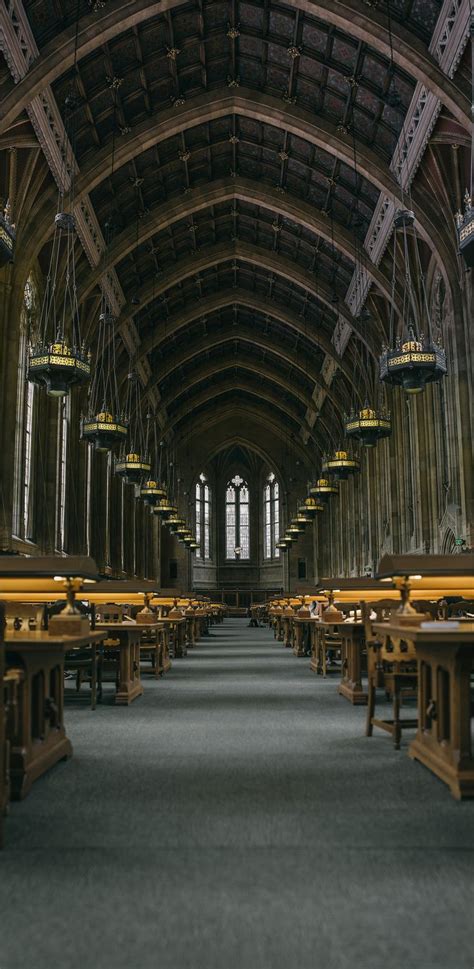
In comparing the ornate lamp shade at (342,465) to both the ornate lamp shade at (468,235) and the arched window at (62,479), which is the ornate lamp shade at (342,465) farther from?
the ornate lamp shade at (468,235)

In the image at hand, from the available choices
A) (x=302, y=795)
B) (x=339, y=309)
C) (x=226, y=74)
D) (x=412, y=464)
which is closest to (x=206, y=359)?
(x=339, y=309)

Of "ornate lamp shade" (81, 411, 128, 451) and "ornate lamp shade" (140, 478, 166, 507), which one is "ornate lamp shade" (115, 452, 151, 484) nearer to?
"ornate lamp shade" (81, 411, 128, 451)

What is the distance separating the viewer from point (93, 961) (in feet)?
8.44

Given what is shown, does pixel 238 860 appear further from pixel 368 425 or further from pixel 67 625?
pixel 368 425

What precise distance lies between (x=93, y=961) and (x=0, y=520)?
528 inches

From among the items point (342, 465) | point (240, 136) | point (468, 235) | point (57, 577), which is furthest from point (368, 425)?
point (57, 577)

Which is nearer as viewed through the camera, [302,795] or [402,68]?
[302,795]

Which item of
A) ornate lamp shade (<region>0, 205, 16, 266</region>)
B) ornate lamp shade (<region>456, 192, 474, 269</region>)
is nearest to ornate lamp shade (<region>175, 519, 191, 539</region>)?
ornate lamp shade (<region>456, 192, 474, 269</region>)

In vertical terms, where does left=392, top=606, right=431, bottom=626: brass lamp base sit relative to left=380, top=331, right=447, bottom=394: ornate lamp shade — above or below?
below

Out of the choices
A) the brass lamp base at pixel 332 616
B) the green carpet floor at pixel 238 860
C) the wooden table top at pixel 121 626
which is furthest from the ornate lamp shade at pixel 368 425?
the green carpet floor at pixel 238 860

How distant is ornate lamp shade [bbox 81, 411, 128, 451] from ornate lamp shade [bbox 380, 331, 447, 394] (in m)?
5.57

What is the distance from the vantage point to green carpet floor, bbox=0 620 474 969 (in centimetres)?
269

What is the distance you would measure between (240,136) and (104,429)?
31.5ft

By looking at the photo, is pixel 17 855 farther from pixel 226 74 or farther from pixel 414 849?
pixel 226 74
